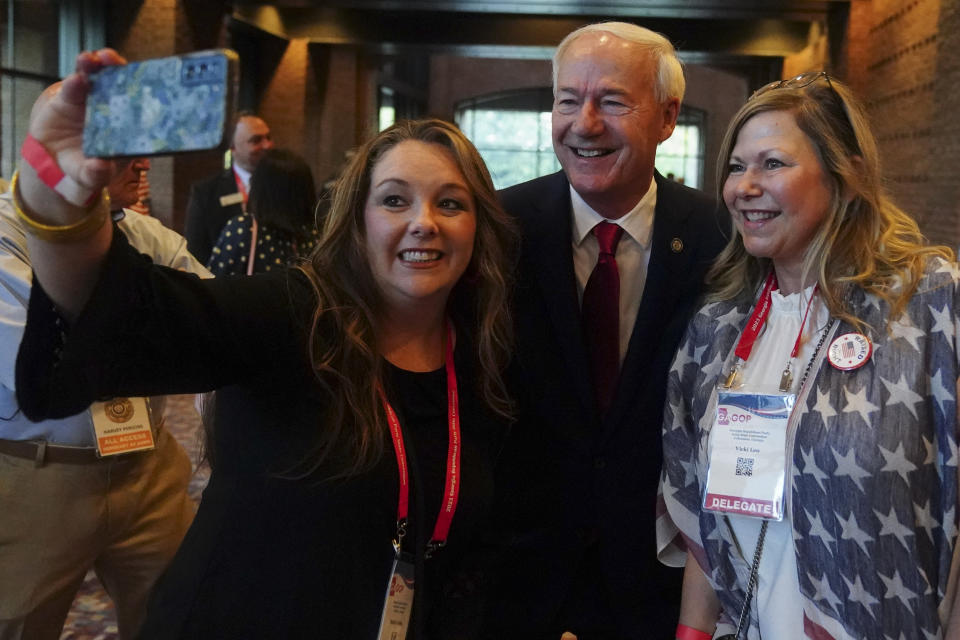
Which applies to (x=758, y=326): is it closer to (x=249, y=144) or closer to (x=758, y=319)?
(x=758, y=319)

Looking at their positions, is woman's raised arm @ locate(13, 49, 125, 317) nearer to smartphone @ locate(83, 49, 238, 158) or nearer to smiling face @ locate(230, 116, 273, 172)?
→ smartphone @ locate(83, 49, 238, 158)

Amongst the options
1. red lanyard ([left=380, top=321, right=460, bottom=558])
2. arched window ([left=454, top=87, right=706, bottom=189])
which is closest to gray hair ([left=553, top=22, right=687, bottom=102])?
red lanyard ([left=380, top=321, right=460, bottom=558])

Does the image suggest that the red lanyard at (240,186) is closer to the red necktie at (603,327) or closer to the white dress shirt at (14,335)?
the white dress shirt at (14,335)

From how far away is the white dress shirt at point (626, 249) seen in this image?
2381mm

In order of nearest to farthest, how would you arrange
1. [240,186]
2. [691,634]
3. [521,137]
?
[691,634], [240,186], [521,137]

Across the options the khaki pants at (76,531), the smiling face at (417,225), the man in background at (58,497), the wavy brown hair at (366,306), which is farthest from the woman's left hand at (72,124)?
the khaki pants at (76,531)

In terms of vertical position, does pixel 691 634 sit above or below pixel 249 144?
below

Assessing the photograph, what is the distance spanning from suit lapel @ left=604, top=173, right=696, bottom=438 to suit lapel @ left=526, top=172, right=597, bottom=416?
0.26 ft

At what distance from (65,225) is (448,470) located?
87 centimetres

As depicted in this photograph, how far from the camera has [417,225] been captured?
185 cm

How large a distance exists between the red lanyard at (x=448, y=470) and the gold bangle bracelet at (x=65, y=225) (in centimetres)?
67

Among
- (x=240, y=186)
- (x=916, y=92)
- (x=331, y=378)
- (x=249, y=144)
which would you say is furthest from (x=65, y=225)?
(x=916, y=92)

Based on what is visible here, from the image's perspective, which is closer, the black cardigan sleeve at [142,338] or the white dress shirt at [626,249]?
the black cardigan sleeve at [142,338]

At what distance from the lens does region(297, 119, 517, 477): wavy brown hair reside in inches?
67.6
